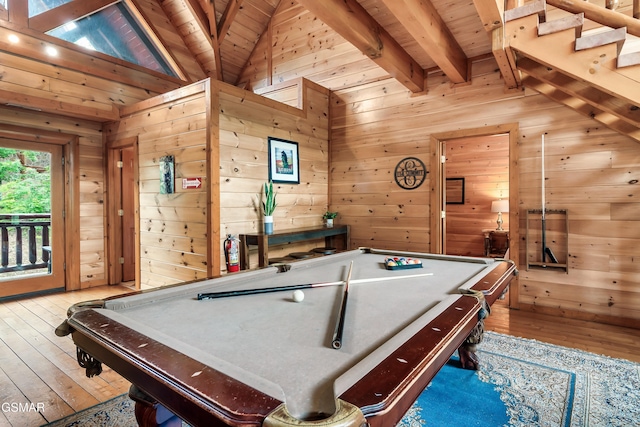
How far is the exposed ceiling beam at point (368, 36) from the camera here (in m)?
2.53

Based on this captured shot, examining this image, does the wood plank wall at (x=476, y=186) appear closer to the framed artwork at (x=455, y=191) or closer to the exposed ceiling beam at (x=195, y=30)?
the framed artwork at (x=455, y=191)

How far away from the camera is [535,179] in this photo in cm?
362

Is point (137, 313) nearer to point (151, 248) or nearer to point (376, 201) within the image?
point (151, 248)

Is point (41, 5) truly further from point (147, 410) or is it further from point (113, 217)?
point (147, 410)

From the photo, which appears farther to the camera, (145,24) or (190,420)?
(145,24)

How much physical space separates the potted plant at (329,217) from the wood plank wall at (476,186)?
2.98 metres

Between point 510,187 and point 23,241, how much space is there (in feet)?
19.3

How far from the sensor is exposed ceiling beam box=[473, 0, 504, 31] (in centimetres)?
229

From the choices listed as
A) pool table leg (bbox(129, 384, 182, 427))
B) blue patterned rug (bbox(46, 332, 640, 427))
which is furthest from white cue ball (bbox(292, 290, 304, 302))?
blue patterned rug (bbox(46, 332, 640, 427))

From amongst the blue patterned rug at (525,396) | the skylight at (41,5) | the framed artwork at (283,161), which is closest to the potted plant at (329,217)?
the framed artwork at (283,161)

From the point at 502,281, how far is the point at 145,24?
5704 millimetres

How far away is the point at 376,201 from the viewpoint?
4734mm

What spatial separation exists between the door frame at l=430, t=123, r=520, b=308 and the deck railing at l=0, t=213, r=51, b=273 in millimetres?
5010

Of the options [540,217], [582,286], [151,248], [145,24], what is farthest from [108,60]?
[582,286]
